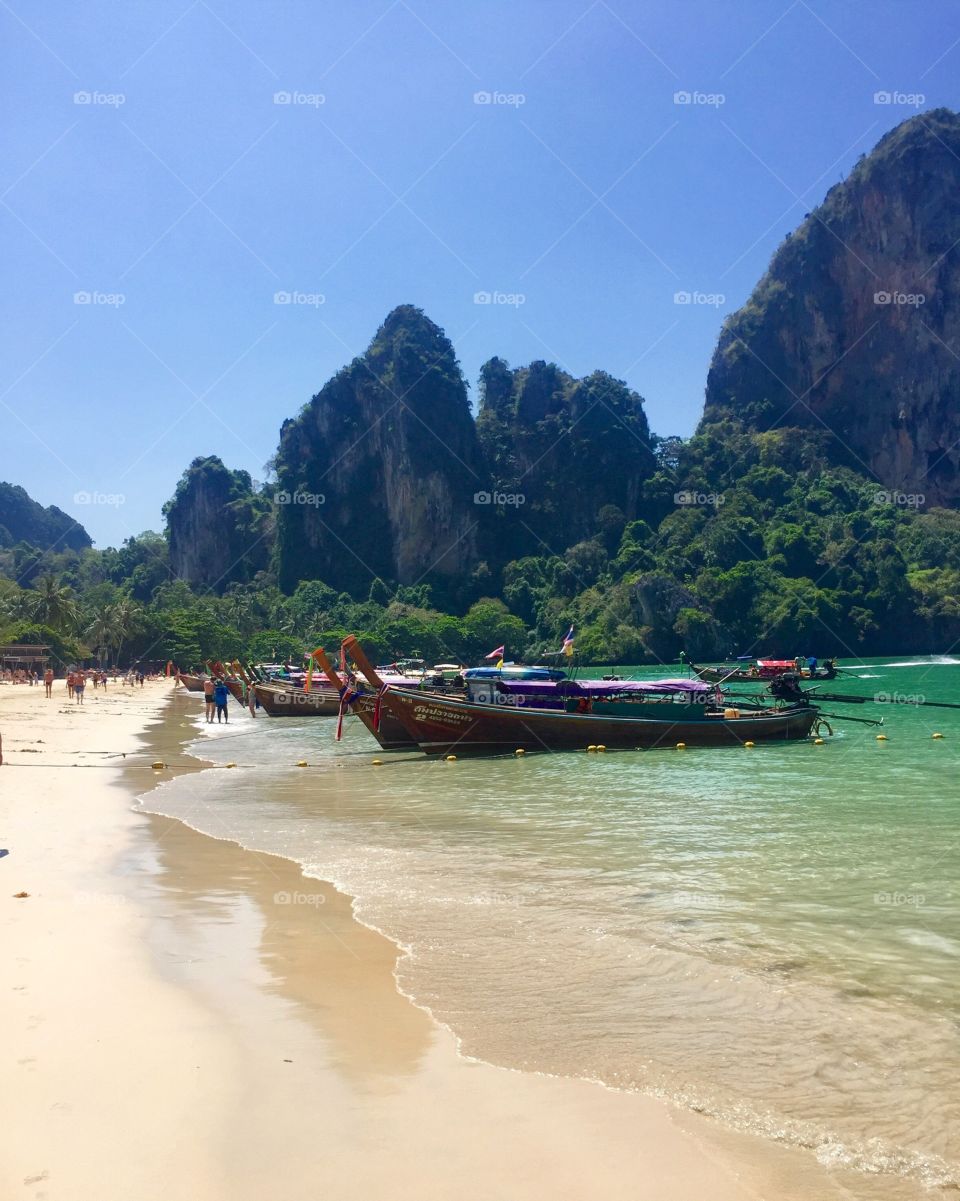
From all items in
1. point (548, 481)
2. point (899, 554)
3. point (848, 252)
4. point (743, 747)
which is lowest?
point (743, 747)

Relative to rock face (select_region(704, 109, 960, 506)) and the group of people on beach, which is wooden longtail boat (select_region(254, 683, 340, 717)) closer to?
the group of people on beach

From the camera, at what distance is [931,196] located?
143500 millimetres

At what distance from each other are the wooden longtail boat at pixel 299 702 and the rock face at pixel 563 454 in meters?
102

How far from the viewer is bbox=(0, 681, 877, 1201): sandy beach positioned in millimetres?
3934

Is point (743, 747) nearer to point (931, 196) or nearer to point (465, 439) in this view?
point (465, 439)

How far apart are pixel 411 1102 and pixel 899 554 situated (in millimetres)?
116364

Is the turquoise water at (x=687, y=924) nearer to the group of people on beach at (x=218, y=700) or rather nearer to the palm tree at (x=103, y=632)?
the group of people on beach at (x=218, y=700)

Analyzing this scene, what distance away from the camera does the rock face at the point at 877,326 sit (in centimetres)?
14312

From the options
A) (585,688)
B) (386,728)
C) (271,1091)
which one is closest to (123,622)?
(386,728)

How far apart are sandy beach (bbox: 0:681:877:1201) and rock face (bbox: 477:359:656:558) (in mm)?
135648

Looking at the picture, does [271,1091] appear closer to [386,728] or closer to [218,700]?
[386,728]

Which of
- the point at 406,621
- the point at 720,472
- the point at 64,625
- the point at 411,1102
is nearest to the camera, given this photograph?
the point at 411,1102

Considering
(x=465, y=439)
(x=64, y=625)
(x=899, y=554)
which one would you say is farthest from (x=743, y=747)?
(x=465, y=439)

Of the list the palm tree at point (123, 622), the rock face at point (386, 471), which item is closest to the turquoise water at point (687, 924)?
the palm tree at point (123, 622)
